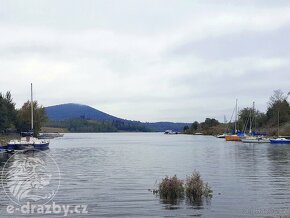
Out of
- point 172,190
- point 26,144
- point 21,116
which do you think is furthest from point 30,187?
point 21,116

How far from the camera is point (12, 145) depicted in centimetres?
8706

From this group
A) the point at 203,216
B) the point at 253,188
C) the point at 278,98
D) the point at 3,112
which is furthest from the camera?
the point at 278,98

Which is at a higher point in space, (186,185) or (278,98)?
(278,98)

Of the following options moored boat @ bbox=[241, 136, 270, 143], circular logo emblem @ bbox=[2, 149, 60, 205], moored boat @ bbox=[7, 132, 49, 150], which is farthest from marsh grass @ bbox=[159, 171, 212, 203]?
moored boat @ bbox=[241, 136, 270, 143]

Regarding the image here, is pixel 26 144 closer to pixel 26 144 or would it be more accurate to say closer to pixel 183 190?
pixel 26 144

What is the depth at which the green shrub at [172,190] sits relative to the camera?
29.5 meters

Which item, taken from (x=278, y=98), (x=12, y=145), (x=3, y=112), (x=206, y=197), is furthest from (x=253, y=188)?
(x=278, y=98)

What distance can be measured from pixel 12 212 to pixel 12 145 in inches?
2549

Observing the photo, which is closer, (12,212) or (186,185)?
(12,212)

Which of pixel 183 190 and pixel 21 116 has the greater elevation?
pixel 21 116

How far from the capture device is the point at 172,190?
98.0 ft

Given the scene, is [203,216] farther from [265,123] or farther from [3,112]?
[265,123]

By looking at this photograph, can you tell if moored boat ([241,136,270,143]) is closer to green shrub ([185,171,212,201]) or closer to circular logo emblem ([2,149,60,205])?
circular logo emblem ([2,149,60,205])

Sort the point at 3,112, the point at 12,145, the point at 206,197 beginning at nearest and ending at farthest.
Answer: the point at 206,197 < the point at 12,145 < the point at 3,112
